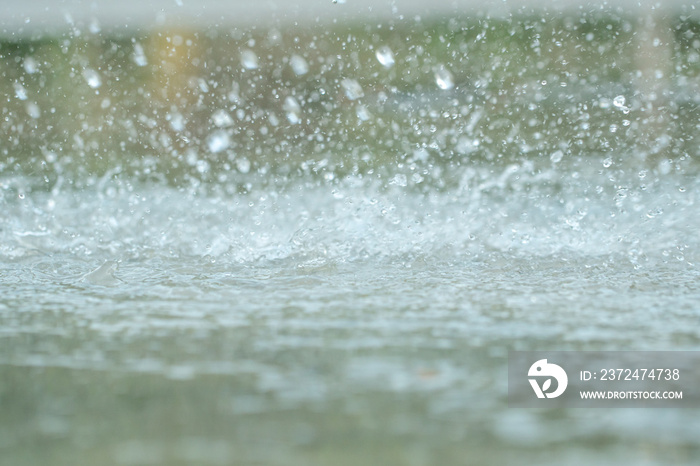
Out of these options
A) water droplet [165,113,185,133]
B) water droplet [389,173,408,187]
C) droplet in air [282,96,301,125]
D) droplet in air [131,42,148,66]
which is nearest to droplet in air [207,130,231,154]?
water droplet [165,113,185,133]

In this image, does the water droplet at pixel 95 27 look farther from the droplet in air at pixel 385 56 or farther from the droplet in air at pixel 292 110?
the droplet in air at pixel 385 56

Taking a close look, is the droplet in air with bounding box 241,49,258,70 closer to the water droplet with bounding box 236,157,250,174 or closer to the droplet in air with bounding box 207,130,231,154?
the droplet in air with bounding box 207,130,231,154

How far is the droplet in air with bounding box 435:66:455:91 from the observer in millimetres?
8209

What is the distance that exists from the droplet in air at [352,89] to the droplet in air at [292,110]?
45 centimetres

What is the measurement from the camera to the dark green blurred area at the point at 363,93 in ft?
25.3

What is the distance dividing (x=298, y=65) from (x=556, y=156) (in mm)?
2985

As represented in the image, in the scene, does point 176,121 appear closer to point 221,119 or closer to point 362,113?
point 221,119

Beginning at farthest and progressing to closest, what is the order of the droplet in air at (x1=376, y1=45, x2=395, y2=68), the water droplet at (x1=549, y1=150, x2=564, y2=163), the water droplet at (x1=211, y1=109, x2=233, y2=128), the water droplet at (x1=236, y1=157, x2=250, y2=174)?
the water droplet at (x1=211, y1=109, x2=233, y2=128)
the droplet in air at (x1=376, y1=45, x2=395, y2=68)
the water droplet at (x1=549, y1=150, x2=564, y2=163)
the water droplet at (x1=236, y1=157, x2=250, y2=174)

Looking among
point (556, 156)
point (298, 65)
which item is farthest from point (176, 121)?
point (556, 156)

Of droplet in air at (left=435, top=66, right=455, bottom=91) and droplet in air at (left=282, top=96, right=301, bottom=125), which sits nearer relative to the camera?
droplet in air at (left=435, top=66, right=455, bottom=91)

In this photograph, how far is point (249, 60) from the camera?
9078 millimetres

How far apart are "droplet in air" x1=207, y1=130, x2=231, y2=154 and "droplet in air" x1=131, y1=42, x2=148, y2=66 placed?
35.2 inches

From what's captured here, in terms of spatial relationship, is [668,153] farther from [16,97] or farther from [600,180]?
[16,97]

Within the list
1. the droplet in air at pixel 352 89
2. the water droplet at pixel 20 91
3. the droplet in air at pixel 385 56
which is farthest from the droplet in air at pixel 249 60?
the water droplet at pixel 20 91
